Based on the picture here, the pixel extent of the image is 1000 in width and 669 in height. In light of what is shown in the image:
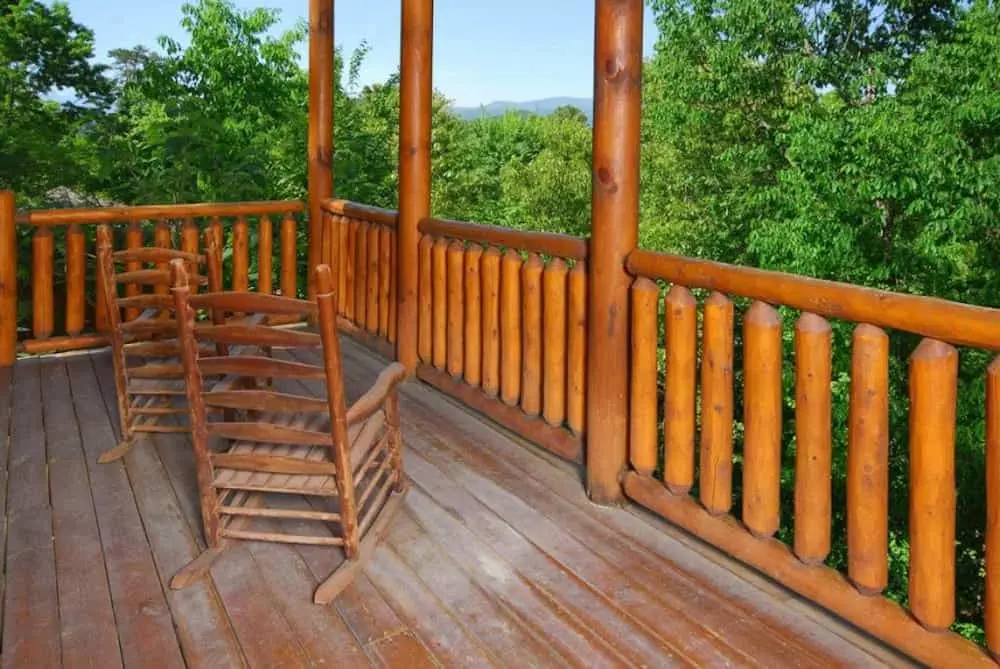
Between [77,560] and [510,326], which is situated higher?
[510,326]

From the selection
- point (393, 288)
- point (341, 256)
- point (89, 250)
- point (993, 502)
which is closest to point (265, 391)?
point (993, 502)

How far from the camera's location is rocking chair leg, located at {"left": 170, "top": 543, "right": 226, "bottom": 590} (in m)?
2.49

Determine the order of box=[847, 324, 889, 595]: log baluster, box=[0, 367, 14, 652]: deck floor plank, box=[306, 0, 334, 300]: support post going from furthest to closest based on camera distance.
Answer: box=[306, 0, 334, 300]: support post
box=[0, 367, 14, 652]: deck floor plank
box=[847, 324, 889, 595]: log baluster

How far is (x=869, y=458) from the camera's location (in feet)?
7.13

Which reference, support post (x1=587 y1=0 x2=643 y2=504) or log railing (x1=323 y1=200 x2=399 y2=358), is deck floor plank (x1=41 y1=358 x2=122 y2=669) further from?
log railing (x1=323 y1=200 x2=399 y2=358)

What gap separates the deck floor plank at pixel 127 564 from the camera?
7.23 ft

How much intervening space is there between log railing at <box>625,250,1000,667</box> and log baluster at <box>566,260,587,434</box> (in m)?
0.36

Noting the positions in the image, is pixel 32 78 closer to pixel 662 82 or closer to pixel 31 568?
pixel 662 82

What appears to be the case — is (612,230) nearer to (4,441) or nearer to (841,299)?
(841,299)

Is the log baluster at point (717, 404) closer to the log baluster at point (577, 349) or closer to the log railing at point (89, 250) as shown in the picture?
the log baluster at point (577, 349)

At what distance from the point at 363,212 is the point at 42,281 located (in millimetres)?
1770

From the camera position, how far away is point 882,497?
2172 mm

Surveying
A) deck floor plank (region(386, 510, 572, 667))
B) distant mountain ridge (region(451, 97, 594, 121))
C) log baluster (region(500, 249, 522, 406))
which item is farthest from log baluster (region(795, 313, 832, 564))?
distant mountain ridge (region(451, 97, 594, 121))

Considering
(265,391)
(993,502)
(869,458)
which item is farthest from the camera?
(265,391)
